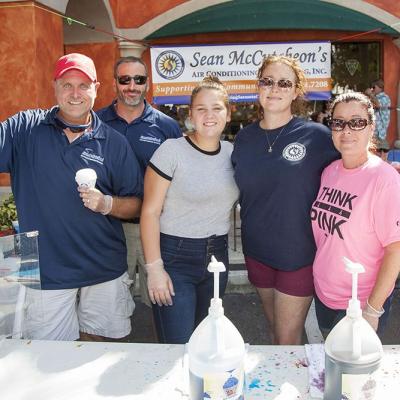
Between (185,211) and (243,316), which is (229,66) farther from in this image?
(185,211)

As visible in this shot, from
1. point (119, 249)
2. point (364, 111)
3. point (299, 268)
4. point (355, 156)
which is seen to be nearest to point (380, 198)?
point (355, 156)

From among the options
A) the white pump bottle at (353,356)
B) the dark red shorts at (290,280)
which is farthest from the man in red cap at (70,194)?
the white pump bottle at (353,356)

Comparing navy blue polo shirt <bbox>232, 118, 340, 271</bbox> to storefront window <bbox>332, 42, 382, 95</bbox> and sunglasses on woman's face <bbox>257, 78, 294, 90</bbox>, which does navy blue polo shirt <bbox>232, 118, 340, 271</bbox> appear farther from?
storefront window <bbox>332, 42, 382, 95</bbox>

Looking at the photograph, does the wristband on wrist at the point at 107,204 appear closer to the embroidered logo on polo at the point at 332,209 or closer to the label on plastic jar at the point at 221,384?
the embroidered logo on polo at the point at 332,209

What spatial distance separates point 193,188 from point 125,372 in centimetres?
105

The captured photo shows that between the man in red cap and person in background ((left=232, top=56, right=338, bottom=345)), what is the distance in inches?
27.2

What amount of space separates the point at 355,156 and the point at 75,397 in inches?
61.3

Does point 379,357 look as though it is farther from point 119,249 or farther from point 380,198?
point 119,249

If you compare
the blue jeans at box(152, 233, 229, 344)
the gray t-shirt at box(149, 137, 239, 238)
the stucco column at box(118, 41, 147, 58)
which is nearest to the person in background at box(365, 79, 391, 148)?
the stucco column at box(118, 41, 147, 58)

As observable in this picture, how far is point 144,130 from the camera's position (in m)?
3.52

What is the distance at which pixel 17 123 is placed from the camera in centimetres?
262

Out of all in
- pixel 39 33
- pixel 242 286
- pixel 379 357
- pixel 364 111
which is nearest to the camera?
pixel 379 357

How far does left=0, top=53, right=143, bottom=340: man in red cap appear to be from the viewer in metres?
2.53

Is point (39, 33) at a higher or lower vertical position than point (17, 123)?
higher
